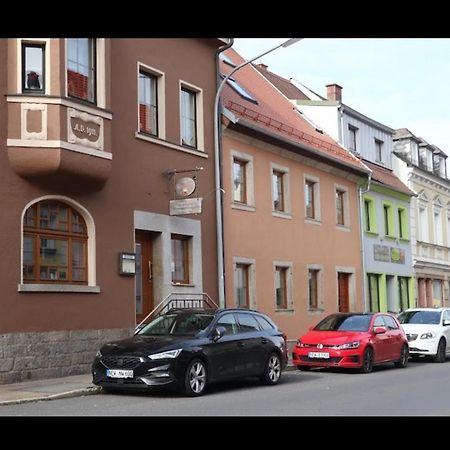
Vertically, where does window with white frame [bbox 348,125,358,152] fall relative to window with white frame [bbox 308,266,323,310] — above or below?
above

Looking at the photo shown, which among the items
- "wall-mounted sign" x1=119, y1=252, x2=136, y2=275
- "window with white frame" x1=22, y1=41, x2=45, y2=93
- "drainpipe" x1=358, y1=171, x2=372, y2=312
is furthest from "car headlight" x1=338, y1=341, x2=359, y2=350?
"drainpipe" x1=358, y1=171, x2=372, y2=312

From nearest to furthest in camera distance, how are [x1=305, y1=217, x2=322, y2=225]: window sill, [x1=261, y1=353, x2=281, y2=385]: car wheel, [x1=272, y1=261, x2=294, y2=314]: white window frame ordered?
[x1=261, y1=353, x2=281, y2=385]: car wheel → [x1=272, y1=261, x2=294, y2=314]: white window frame → [x1=305, y1=217, x2=322, y2=225]: window sill

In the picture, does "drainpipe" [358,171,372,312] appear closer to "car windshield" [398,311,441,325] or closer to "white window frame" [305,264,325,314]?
"white window frame" [305,264,325,314]

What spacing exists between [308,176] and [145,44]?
31.4ft

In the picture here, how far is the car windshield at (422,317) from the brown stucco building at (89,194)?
6.59 metres

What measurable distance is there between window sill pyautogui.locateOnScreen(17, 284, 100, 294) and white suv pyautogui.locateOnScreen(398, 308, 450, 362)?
9.74 meters

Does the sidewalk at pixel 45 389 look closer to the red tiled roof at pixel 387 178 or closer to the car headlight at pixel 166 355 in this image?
the car headlight at pixel 166 355

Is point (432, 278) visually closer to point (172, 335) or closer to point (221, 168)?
point (221, 168)

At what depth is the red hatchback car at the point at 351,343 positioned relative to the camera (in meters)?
17.2

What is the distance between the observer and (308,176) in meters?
26.2

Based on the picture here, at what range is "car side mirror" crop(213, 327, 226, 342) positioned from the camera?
13164mm

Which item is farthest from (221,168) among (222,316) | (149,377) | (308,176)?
(149,377)

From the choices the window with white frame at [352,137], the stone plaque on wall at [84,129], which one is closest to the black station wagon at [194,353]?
the stone plaque on wall at [84,129]
